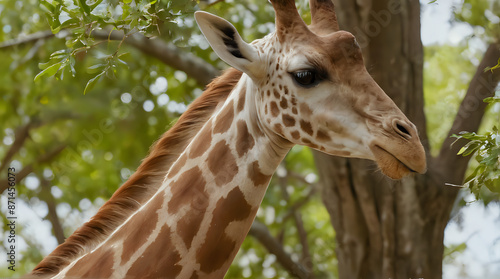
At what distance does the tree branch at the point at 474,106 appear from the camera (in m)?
6.46

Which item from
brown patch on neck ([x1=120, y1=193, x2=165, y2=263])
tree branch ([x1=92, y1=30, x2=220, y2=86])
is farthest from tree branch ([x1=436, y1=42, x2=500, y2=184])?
brown patch on neck ([x1=120, y1=193, x2=165, y2=263])

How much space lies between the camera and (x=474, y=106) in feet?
21.4

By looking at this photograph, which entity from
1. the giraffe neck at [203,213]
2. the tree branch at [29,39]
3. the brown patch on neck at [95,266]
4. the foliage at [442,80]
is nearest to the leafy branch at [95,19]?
the giraffe neck at [203,213]

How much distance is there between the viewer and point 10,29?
31.8ft

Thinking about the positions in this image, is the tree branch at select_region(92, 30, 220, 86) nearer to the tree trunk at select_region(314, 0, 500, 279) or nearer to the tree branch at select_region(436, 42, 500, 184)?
the tree trunk at select_region(314, 0, 500, 279)

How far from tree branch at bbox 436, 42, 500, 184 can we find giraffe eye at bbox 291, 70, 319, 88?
11.3 feet

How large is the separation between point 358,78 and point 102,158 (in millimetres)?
7347

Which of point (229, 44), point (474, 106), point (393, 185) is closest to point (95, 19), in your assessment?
point (229, 44)

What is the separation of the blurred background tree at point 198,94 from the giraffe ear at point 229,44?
2.28 feet

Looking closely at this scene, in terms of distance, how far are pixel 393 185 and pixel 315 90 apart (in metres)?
3.45

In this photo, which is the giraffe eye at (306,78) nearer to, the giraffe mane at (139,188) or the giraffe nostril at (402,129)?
the giraffe nostril at (402,129)

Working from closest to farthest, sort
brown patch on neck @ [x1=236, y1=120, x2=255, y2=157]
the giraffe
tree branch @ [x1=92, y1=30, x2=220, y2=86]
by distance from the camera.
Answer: the giraffe, brown patch on neck @ [x1=236, y1=120, x2=255, y2=157], tree branch @ [x1=92, y1=30, x2=220, y2=86]

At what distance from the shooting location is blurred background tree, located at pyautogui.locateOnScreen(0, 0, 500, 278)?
4656mm

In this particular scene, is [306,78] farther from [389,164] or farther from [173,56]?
[173,56]
